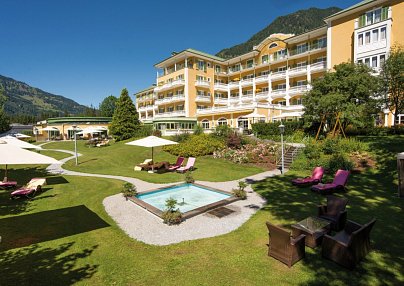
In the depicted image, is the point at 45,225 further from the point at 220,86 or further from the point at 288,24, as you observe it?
the point at 288,24

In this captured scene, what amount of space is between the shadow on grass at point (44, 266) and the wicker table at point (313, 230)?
18.4 ft

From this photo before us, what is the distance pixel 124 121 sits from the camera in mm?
39750

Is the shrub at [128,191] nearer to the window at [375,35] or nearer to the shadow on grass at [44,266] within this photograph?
the shadow on grass at [44,266]

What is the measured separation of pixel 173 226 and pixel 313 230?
15.2 ft

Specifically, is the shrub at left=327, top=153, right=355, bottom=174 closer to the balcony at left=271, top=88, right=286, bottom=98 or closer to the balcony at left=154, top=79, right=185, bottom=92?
the balcony at left=271, top=88, right=286, bottom=98

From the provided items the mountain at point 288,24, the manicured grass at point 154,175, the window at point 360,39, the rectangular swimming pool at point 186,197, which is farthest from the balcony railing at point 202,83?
the mountain at point 288,24

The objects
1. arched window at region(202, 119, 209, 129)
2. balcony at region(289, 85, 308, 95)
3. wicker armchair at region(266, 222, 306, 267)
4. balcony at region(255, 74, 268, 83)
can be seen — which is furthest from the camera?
arched window at region(202, 119, 209, 129)

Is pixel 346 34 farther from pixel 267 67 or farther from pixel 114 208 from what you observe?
pixel 114 208

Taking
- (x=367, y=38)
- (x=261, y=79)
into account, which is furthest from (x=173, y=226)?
(x=261, y=79)

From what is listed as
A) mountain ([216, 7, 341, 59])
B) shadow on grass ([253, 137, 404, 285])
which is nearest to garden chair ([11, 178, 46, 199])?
shadow on grass ([253, 137, 404, 285])

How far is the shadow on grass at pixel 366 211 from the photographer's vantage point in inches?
210

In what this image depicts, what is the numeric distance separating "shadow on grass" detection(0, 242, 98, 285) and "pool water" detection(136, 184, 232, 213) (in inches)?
190

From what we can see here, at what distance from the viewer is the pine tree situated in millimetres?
39344

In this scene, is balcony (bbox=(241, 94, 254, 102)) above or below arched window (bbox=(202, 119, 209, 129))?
above
